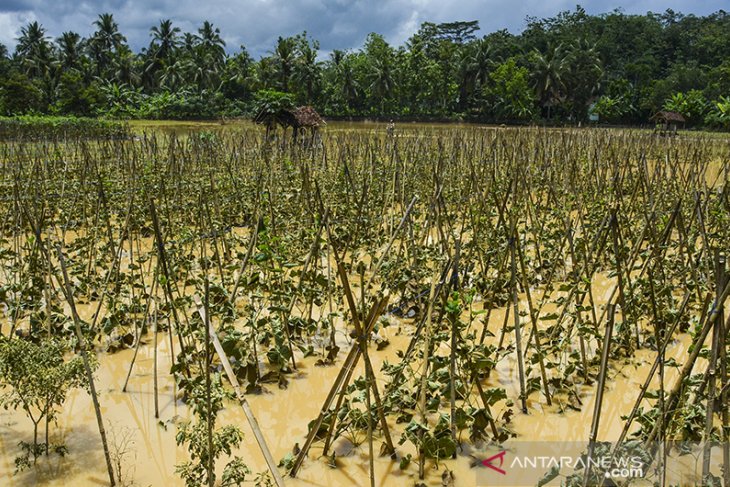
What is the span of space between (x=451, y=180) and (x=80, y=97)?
2994cm

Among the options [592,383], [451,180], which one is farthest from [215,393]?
[451,180]

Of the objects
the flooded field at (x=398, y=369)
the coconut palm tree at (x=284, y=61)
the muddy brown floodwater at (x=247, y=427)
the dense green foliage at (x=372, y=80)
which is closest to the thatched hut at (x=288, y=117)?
the flooded field at (x=398, y=369)

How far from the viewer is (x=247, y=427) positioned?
2.78 metres

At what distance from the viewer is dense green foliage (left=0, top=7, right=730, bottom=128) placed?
34.4m

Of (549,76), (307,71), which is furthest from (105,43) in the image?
(549,76)

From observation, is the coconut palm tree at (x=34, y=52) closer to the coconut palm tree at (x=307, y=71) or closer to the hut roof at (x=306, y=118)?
the coconut palm tree at (x=307, y=71)

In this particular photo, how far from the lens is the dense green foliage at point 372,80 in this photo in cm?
3438

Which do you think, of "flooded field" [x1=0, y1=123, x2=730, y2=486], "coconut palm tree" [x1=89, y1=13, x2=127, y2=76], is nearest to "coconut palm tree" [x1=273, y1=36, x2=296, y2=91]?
"coconut palm tree" [x1=89, y1=13, x2=127, y2=76]

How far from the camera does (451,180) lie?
7.68 metres

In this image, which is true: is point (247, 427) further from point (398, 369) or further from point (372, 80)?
point (372, 80)

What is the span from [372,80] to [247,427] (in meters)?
39.5

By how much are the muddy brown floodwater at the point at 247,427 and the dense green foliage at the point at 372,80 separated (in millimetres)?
31445

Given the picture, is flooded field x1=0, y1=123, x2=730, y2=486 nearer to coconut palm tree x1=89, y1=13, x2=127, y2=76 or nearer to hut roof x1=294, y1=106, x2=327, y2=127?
hut roof x1=294, y1=106, x2=327, y2=127

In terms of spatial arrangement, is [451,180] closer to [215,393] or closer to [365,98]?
[215,393]
